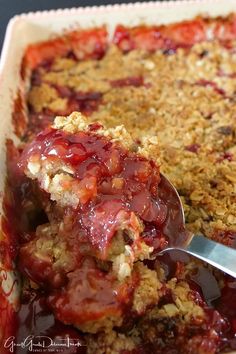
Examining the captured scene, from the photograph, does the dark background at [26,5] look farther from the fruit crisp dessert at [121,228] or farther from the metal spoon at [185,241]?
the metal spoon at [185,241]

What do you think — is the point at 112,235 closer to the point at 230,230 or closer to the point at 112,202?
the point at 112,202

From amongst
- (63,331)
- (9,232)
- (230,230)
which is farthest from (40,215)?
(230,230)

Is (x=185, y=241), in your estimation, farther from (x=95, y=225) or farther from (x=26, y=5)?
(x=26, y=5)

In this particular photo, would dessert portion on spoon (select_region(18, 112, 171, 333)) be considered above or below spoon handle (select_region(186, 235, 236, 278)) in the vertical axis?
above

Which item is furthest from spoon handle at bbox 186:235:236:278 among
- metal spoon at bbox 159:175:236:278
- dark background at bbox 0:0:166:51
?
dark background at bbox 0:0:166:51

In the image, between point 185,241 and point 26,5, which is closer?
point 185,241

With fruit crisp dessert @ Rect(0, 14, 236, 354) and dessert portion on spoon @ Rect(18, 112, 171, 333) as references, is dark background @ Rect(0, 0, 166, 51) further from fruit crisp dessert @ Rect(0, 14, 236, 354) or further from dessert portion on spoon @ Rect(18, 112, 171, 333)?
dessert portion on spoon @ Rect(18, 112, 171, 333)

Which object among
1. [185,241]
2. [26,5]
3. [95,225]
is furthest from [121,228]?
[26,5]
